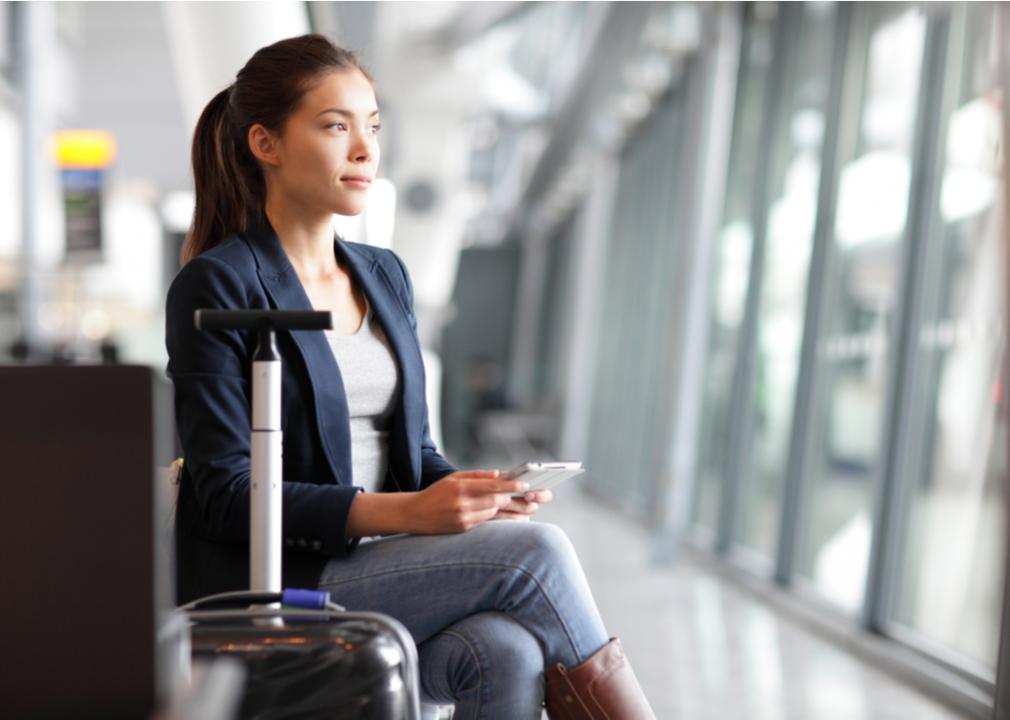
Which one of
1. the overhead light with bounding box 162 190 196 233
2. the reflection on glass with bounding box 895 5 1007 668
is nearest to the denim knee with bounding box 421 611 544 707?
the reflection on glass with bounding box 895 5 1007 668

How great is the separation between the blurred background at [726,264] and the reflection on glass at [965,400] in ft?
0.05

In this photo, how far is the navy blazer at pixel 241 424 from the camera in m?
1.68

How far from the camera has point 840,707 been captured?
3.86 meters

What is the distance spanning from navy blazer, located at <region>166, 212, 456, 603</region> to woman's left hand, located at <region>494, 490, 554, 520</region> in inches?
7.7

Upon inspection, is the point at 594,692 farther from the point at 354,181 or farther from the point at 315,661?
the point at 354,181

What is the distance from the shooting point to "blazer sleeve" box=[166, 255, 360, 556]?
1671 millimetres

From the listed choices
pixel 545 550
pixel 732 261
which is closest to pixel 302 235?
pixel 545 550

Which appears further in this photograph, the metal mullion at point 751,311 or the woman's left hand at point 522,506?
the metal mullion at point 751,311

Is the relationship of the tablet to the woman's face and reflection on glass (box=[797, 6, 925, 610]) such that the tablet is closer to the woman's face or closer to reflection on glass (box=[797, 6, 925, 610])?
the woman's face

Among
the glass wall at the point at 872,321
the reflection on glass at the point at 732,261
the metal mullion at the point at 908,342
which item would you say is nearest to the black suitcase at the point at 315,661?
the glass wall at the point at 872,321

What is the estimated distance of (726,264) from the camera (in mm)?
8266

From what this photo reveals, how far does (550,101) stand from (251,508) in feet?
34.9

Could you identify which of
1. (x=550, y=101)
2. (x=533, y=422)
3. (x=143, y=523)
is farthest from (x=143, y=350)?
(x=143, y=523)

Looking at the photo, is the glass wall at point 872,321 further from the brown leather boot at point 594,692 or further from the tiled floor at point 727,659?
the brown leather boot at point 594,692
